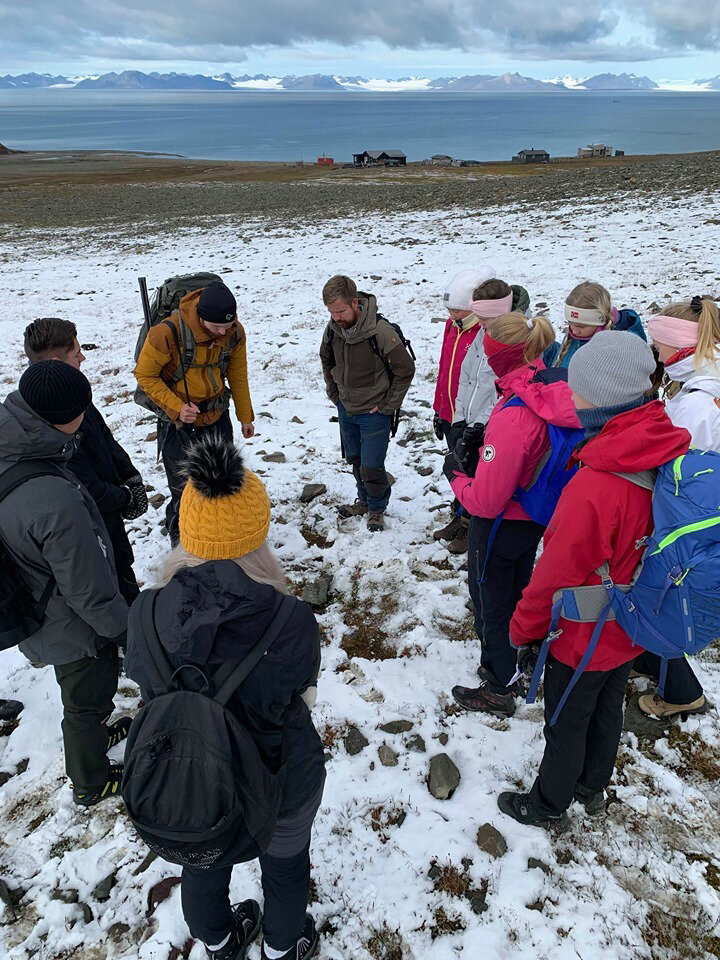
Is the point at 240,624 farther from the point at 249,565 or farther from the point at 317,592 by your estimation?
the point at 317,592

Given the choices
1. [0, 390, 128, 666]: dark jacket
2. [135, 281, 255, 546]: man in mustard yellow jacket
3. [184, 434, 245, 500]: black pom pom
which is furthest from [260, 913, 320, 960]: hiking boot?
[135, 281, 255, 546]: man in mustard yellow jacket

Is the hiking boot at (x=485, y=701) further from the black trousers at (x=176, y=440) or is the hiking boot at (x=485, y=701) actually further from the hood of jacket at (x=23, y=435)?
the hood of jacket at (x=23, y=435)

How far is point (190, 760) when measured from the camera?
1.88 metres

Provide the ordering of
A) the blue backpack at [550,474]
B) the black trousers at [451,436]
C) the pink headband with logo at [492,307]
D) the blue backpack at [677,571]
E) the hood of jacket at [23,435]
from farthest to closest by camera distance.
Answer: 1. the black trousers at [451,436]
2. the pink headband with logo at [492,307]
3. the blue backpack at [550,474]
4. the hood of jacket at [23,435]
5. the blue backpack at [677,571]

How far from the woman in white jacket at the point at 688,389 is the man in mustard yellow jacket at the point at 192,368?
3553 millimetres

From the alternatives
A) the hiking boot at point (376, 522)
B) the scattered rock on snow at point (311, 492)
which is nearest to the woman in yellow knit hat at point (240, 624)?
the hiking boot at point (376, 522)

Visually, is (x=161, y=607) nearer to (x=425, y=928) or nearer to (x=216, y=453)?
(x=216, y=453)

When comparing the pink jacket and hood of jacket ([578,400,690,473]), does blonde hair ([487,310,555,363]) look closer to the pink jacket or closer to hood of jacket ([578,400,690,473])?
the pink jacket

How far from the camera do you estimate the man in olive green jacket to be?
534cm

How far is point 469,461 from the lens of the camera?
427 cm

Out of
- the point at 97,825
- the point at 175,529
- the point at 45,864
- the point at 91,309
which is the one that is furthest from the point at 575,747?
the point at 91,309

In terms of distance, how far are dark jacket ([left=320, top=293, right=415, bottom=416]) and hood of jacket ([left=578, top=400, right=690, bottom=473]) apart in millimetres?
3331

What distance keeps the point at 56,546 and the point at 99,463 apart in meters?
1.56

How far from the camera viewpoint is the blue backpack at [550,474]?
314 cm
